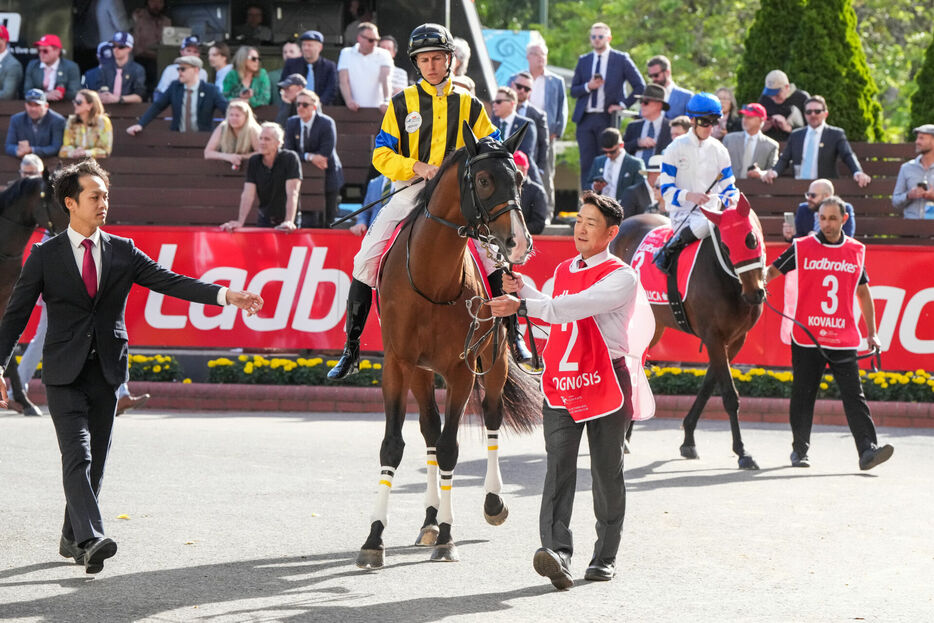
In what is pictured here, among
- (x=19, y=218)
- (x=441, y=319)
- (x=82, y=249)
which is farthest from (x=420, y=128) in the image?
(x=19, y=218)

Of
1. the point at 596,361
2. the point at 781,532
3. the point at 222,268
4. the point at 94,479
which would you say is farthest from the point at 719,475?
the point at 222,268

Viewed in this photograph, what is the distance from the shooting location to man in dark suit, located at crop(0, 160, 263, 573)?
23.9ft

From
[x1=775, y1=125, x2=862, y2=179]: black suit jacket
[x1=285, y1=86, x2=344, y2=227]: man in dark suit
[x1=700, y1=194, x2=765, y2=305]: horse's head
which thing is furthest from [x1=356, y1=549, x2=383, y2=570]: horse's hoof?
[x1=775, y1=125, x2=862, y2=179]: black suit jacket

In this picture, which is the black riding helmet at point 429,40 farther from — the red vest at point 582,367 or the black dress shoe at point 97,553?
the black dress shoe at point 97,553

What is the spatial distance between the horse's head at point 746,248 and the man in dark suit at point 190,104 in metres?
9.08

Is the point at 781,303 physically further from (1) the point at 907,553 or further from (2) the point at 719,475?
(1) the point at 907,553

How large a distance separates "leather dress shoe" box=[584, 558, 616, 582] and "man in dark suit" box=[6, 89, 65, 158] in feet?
43.3

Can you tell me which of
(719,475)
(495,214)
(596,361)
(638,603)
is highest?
(495,214)

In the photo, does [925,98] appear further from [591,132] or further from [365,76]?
[365,76]

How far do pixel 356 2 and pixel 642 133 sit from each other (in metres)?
6.58

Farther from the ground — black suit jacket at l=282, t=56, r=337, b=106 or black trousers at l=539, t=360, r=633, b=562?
black suit jacket at l=282, t=56, r=337, b=106

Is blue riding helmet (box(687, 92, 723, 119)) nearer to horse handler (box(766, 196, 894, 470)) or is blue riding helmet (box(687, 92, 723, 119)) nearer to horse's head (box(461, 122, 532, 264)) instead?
horse handler (box(766, 196, 894, 470))

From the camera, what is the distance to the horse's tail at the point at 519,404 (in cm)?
981

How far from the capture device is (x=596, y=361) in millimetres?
7398
